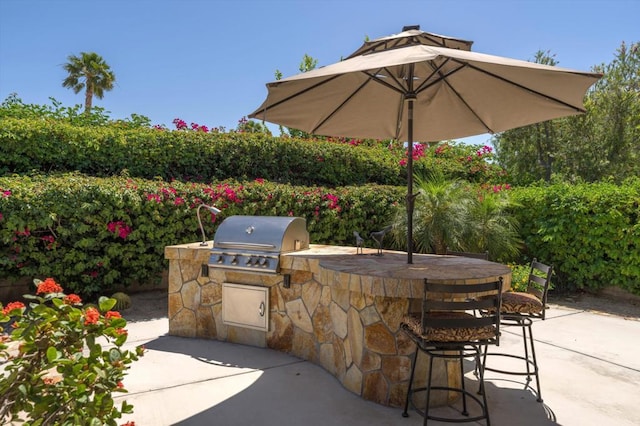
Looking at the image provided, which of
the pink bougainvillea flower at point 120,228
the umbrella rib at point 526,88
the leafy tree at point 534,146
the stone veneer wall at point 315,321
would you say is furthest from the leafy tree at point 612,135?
the pink bougainvillea flower at point 120,228

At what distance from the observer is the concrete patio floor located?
2.85 m

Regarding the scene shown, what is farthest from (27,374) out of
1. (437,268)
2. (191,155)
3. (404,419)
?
(191,155)

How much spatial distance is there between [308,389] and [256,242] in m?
1.41

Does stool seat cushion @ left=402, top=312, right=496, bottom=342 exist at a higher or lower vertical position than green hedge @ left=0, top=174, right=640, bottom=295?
lower

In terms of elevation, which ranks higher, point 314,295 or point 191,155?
point 191,155

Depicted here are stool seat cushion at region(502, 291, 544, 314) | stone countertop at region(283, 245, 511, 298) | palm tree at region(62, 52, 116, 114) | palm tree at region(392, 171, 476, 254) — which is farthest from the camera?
palm tree at region(62, 52, 116, 114)

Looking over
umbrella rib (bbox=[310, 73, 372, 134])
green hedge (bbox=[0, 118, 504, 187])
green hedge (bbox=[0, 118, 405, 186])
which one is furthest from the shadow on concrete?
green hedge (bbox=[0, 118, 405, 186])

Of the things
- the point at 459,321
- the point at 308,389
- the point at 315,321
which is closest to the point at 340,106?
the point at 315,321

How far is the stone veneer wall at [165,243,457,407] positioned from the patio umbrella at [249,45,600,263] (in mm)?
693

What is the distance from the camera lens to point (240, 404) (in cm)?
302

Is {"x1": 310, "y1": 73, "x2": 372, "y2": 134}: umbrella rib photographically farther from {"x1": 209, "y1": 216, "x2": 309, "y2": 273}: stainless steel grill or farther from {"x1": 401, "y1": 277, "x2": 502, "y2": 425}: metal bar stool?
{"x1": 401, "y1": 277, "x2": 502, "y2": 425}: metal bar stool

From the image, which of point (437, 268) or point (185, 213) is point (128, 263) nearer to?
point (185, 213)

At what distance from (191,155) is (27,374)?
5.64 meters

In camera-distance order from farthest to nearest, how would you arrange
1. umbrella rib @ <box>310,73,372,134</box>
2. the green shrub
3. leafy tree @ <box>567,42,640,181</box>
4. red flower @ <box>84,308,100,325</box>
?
leafy tree @ <box>567,42,640,181</box> < umbrella rib @ <box>310,73,372,134</box> < red flower @ <box>84,308,100,325</box> < the green shrub
